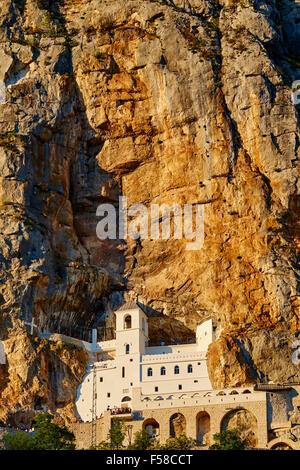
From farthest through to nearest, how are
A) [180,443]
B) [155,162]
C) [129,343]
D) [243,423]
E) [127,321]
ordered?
[155,162], [127,321], [129,343], [243,423], [180,443]

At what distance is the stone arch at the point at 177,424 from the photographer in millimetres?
89000

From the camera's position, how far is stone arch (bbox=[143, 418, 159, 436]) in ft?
295

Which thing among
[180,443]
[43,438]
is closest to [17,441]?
[43,438]

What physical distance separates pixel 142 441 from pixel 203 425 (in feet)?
24.5

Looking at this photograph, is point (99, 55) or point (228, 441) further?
point (99, 55)

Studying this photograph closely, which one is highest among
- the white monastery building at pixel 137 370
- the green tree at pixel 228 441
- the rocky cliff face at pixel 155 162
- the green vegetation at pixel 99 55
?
the green vegetation at pixel 99 55

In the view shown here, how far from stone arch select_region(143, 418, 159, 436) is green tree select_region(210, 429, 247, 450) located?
7.10 m

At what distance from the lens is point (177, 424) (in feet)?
293

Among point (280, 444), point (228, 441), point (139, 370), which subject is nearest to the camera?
point (228, 441)

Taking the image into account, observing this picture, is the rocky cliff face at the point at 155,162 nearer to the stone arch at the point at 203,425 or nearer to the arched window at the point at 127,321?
the arched window at the point at 127,321

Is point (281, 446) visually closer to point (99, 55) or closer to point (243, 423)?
point (243, 423)

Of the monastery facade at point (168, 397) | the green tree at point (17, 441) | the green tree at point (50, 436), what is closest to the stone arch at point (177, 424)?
the monastery facade at point (168, 397)

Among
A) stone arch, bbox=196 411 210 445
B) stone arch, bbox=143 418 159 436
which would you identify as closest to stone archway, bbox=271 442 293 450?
stone arch, bbox=196 411 210 445

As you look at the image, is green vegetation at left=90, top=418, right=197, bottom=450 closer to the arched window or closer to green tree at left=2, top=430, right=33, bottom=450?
green tree at left=2, top=430, right=33, bottom=450
